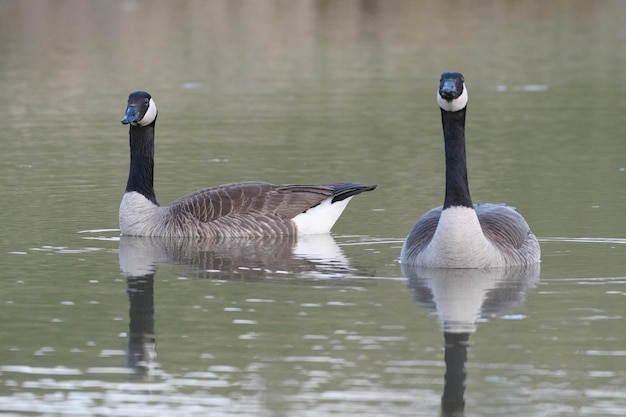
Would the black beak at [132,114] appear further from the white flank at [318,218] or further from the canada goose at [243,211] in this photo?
the white flank at [318,218]

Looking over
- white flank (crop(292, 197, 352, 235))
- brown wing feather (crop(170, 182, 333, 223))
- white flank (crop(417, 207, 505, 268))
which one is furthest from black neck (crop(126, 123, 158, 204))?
white flank (crop(417, 207, 505, 268))

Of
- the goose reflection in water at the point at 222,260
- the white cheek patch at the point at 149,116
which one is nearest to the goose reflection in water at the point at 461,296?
the goose reflection in water at the point at 222,260

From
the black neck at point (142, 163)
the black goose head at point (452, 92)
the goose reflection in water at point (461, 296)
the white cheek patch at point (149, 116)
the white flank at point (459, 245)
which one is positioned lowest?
the goose reflection in water at point (461, 296)

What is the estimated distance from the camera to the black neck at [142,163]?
1549 cm

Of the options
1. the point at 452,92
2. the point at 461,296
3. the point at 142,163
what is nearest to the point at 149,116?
the point at 142,163

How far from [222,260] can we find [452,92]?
298 centimetres

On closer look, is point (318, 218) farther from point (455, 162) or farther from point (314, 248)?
point (455, 162)

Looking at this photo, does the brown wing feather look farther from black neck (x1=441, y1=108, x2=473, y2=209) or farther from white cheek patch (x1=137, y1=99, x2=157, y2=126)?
black neck (x1=441, y1=108, x2=473, y2=209)

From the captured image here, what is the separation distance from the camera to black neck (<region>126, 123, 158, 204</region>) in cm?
1549

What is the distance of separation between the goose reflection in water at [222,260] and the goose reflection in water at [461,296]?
0.91 metres

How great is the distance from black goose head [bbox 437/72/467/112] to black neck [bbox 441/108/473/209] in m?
0.08

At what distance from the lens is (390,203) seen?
52.0 feet

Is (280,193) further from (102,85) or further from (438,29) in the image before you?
(438,29)

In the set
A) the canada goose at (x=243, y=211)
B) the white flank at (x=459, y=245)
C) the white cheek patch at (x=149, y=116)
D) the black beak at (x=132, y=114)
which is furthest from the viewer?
the white cheek patch at (x=149, y=116)
